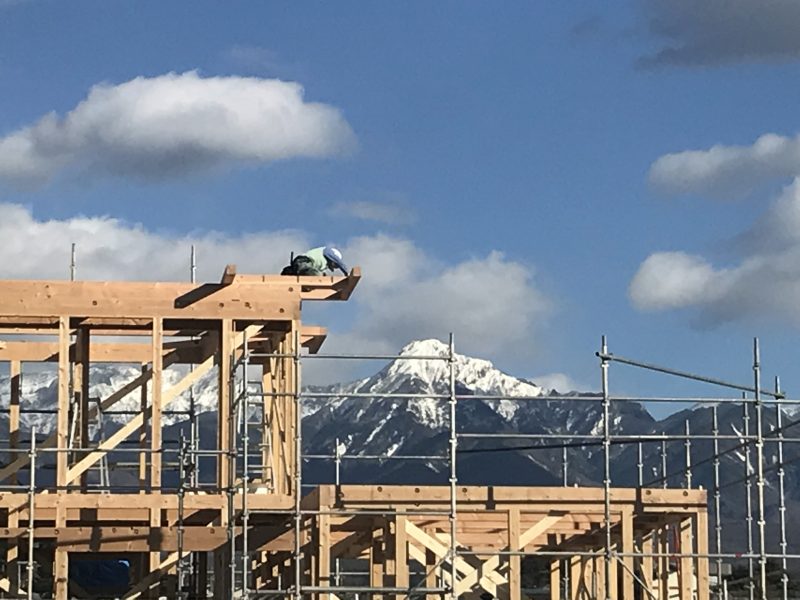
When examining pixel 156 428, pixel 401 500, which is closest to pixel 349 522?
pixel 401 500

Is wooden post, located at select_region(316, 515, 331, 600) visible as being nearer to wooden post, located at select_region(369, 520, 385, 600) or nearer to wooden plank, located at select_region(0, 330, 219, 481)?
wooden post, located at select_region(369, 520, 385, 600)

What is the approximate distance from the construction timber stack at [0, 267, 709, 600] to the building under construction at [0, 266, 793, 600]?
3cm

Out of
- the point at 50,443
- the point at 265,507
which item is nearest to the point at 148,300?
the point at 50,443

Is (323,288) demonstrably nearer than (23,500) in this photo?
No

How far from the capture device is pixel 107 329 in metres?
30.3

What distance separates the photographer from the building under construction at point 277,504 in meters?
25.9

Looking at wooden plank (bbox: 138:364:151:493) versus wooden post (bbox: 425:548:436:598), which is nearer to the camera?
wooden post (bbox: 425:548:436:598)

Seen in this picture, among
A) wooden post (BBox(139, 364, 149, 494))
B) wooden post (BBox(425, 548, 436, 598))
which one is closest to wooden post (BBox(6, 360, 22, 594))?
wooden post (BBox(139, 364, 149, 494))

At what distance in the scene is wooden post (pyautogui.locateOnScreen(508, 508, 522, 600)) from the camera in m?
25.8

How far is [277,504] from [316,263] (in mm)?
4999

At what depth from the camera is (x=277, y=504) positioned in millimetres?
26469

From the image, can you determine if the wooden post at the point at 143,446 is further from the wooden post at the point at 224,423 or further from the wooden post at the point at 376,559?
the wooden post at the point at 376,559

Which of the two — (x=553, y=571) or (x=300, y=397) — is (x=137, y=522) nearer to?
(x=300, y=397)

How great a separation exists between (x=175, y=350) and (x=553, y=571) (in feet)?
27.2
